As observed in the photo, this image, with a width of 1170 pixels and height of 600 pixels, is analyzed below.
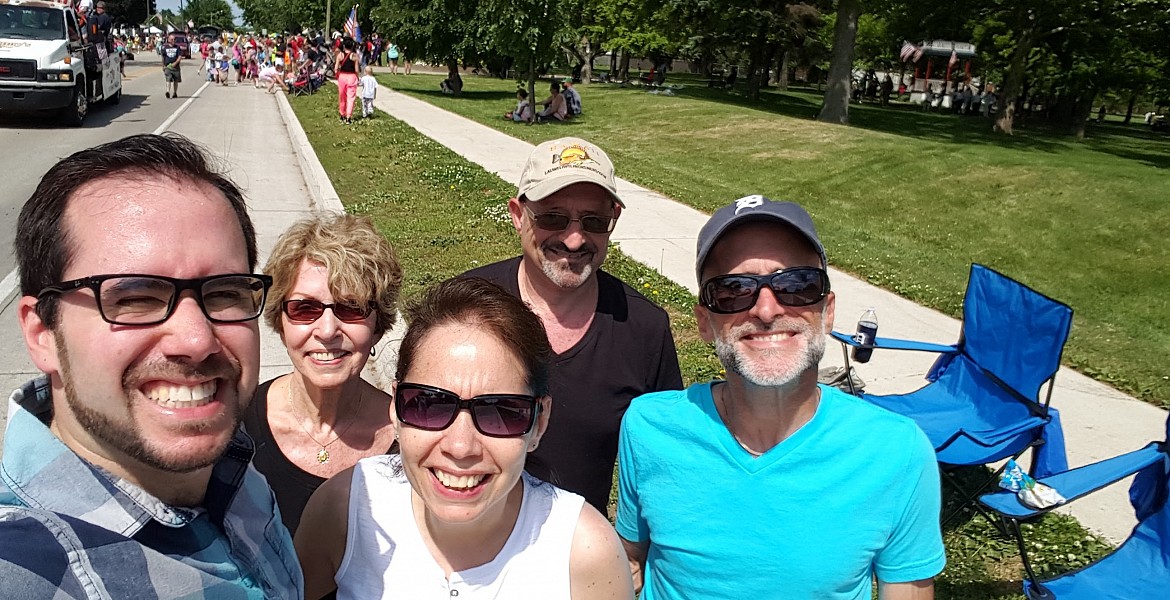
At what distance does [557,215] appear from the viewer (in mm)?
2824

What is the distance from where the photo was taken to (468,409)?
183 cm

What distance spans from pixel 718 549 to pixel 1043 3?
24218 millimetres

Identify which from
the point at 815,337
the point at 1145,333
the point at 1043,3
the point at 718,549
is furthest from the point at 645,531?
the point at 1043,3

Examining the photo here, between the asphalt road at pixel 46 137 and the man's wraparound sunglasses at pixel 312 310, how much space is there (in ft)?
20.8

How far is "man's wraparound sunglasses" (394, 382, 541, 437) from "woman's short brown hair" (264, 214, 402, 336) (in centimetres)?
83

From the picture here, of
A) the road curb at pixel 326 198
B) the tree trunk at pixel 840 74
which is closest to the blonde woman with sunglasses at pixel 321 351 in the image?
the road curb at pixel 326 198

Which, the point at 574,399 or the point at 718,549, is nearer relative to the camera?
the point at 718,549

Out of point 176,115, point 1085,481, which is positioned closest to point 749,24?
point 176,115

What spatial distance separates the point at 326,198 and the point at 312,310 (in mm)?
8917

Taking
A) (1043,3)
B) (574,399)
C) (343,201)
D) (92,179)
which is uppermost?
(1043,3)

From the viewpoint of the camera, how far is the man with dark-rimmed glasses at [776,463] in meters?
2.04

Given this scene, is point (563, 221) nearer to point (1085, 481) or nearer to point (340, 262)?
point (340, 262)

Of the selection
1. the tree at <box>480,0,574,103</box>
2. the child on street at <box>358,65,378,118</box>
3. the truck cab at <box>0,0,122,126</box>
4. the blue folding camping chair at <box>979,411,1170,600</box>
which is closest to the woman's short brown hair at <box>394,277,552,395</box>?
the blue folding camping chair at <box>979,411,1170,600</box>

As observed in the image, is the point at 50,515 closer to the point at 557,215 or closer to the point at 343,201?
the point at 557,215
